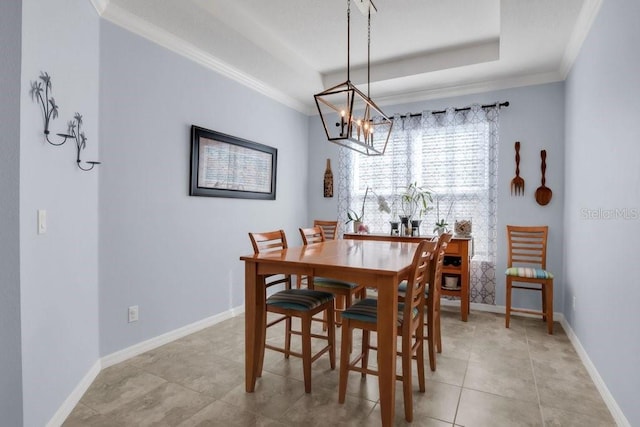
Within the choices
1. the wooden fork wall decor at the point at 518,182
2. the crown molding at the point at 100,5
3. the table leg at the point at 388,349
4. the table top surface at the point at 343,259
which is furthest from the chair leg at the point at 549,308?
the crown molding at the point at 100,5

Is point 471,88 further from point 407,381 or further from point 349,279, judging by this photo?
point 407,381

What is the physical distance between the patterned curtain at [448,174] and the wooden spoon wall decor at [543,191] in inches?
16.5

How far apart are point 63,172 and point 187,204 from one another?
127cm

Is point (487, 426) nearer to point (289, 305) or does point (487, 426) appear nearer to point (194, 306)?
point (289, 305)

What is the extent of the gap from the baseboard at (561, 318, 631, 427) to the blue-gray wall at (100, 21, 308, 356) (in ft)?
10.1

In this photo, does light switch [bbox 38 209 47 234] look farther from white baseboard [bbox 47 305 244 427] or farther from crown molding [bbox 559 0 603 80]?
crown molding [bbox 559 0 603 80]

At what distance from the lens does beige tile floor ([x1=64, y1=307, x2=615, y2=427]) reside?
1.91 metres

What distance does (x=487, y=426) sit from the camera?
1849 millimetres

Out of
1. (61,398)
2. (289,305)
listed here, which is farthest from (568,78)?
(61,398)

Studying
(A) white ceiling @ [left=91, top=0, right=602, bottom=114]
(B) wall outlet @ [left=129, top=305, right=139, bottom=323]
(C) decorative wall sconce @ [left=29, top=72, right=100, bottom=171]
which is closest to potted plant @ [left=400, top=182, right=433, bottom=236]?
(A) white ceiling @ [left=91, top=0, right=602, bottom=114]

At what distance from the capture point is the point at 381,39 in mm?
3373

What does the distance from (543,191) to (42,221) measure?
4217 mm

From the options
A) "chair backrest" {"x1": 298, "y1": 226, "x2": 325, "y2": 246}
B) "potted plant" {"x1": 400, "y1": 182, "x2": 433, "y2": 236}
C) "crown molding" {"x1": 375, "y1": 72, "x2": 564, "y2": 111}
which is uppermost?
"crown molding" {"x1": 375, "y1": 72, "x2": 564, "y2": 111}

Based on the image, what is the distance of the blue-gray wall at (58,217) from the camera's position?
160cm
